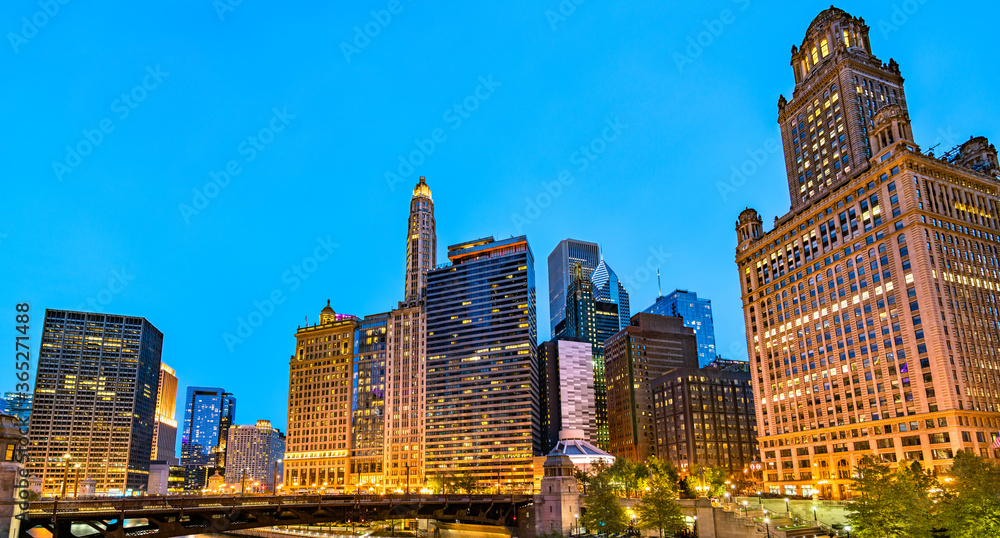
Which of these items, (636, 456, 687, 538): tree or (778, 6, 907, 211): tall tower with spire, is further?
(778, 6, 907, 211): tall tower with spire

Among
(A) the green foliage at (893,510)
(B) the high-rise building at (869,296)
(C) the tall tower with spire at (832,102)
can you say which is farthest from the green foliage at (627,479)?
(C) the tall tower with spire at (832,102)

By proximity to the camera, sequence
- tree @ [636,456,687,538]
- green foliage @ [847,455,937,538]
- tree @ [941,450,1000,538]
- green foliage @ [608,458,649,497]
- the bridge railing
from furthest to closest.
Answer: green foliage @ [608,458,649,497], tree @ [636,456,687,538], green foliage @ [847,455,937,538], tree @ [941,450,1000,538], the bridge railing

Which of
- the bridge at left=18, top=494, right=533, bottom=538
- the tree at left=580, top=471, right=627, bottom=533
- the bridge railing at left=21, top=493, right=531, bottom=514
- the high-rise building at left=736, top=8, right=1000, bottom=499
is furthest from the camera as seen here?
the high-rise building at left=736, top=8, right=1000, bottom=499

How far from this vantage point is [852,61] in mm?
156000

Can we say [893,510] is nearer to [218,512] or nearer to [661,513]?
[661,513]

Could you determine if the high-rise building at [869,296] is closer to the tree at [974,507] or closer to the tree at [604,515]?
the tree at [974,507]

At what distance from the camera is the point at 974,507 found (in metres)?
63.8

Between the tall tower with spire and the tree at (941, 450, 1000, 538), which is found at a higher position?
the tall tower with spire

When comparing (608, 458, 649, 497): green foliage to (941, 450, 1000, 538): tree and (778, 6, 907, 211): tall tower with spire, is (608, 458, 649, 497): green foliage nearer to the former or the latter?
(941, 450, 1000, 538): tree

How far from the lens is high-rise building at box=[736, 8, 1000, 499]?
114 m

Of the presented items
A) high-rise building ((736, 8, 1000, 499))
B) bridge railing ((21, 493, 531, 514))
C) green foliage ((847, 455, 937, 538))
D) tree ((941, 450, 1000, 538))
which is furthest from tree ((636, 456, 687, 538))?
high-rise building ((736, 8, 1000, 499))

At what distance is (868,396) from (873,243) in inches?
1142

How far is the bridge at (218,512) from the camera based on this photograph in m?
56.8

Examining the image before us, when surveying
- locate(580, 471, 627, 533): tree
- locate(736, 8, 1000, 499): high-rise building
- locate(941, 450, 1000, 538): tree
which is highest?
locate(736, 8, 1000, 499): high-rise building
